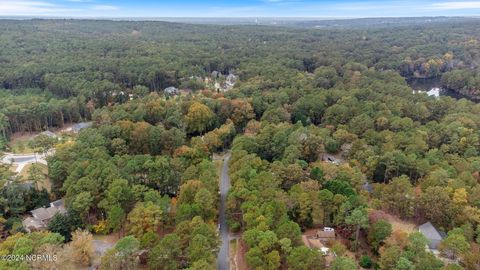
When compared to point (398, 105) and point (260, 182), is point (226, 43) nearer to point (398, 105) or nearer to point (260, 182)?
point (398, 105)

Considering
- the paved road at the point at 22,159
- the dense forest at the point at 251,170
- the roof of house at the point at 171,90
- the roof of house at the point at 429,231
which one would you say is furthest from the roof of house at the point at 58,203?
the roof of house at the point at 171,90

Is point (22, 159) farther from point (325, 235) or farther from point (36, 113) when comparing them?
point (325, 235)

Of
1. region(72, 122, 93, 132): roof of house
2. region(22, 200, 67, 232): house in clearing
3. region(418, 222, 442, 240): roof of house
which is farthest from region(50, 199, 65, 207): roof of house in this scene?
region(418, 222, 442, 240): roof of house

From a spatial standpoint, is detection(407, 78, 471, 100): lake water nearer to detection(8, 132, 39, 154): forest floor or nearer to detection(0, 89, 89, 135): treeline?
detection(0, 89, 89, 135): treeline

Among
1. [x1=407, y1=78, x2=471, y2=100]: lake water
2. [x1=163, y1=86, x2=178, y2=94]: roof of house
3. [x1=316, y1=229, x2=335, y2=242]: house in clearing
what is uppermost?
[x1=163, y1=86, x2=178, y2=94]: roof of house

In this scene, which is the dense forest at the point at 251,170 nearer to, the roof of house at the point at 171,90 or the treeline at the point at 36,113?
the treeline at the point at 36,113

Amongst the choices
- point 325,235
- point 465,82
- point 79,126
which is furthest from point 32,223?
point 465,82
